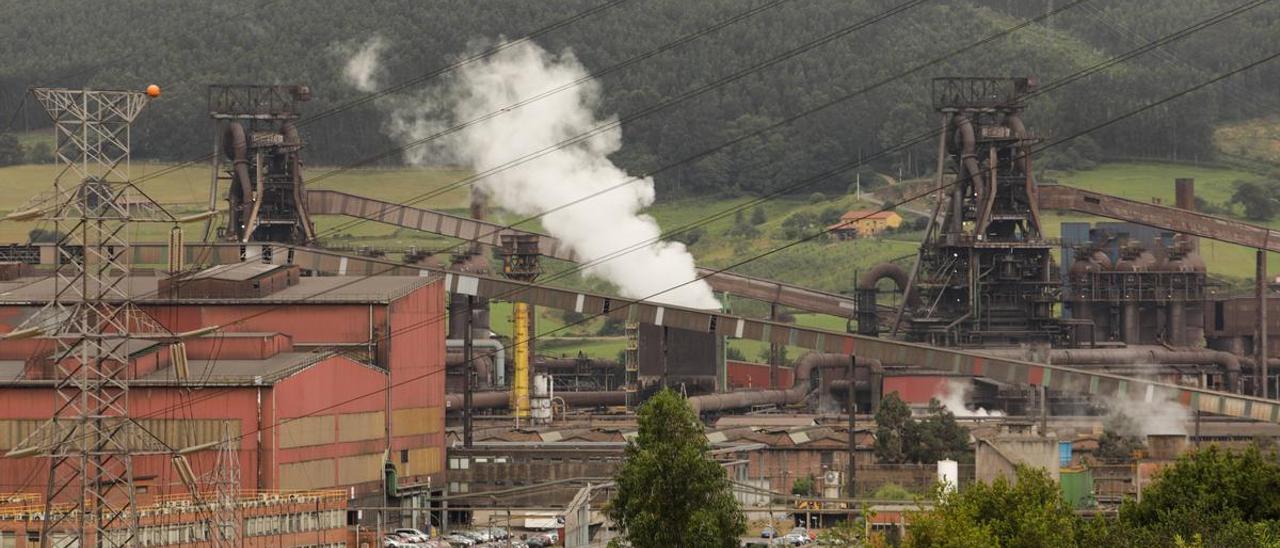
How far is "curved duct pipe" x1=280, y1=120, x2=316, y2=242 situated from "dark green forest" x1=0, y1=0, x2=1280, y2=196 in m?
47.9

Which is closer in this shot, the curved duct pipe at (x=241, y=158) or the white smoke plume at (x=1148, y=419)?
the white smoke plume at (x=1148, y=419)

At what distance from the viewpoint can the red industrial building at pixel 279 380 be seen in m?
58.0

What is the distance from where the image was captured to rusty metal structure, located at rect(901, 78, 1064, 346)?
92.3m

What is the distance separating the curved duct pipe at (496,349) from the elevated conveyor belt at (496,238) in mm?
4171

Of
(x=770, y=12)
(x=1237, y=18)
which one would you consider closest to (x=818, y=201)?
(x=770, y=12)

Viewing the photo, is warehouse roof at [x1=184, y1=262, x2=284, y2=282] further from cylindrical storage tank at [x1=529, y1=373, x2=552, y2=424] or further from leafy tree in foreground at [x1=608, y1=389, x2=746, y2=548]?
leafy tree in foreground at [x1=608, y1=389, x2=746, y2=548]

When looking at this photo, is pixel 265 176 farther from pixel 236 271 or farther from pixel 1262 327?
pixel 1262 327

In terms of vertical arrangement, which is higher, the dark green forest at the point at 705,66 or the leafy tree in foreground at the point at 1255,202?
the dark green forest at the point at 705,66

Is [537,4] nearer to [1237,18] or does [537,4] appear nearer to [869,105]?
[869,105]

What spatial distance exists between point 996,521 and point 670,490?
627 cm

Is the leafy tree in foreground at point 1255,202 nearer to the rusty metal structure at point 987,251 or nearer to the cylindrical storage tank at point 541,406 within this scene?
the rusty metal structure at point 987,251

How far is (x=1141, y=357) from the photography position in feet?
306

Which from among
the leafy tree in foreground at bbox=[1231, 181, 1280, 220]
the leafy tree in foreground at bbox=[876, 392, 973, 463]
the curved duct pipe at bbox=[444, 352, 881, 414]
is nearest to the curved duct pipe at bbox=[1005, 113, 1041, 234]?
the curved duct pipe at bbox=[444, 352, 881, 414]

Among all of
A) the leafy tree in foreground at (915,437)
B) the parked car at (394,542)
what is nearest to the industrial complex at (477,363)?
the parked car at (394,542)
